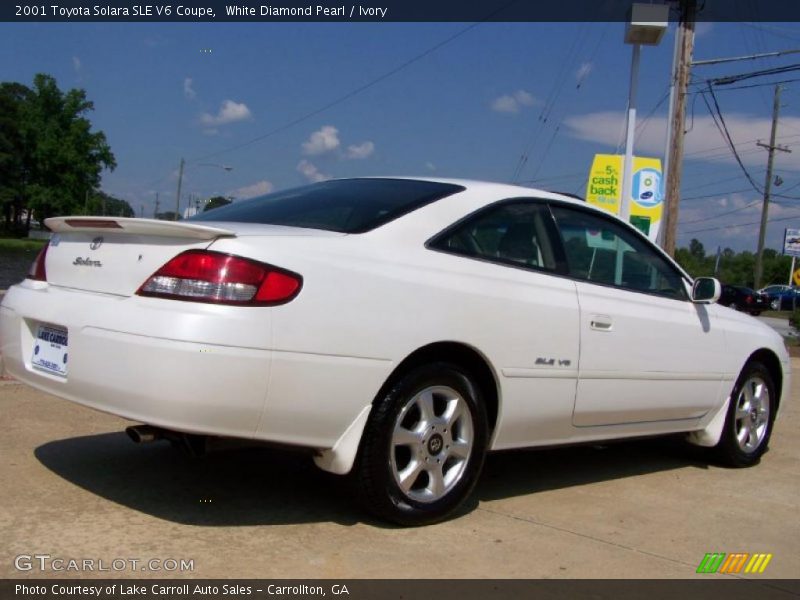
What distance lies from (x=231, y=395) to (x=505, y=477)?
7.36 ft

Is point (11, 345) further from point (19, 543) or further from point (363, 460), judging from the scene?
point (363, 460)

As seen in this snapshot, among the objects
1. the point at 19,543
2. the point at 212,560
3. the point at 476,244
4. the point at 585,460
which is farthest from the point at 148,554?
the point at 585,460

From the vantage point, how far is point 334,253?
132 inches

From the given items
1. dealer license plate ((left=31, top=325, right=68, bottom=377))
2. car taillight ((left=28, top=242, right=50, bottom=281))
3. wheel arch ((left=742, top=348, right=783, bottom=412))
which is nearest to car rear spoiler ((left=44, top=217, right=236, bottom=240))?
car taillight ((left=28, top=242, right=50, bottom=281))

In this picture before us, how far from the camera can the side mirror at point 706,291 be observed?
4992 mm

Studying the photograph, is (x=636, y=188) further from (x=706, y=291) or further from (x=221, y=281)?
(x=221, y=281)

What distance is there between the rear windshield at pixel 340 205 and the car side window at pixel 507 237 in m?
0.20

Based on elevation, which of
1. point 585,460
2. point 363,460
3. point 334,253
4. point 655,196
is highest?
point 655,196

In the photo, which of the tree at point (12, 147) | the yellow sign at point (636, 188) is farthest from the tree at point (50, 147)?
the yellow sign at point (636, 188)

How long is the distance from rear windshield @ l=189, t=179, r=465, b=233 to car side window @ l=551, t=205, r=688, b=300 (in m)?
0.78

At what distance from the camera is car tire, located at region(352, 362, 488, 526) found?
11.3 ft

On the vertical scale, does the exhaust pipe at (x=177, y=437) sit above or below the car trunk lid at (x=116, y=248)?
below

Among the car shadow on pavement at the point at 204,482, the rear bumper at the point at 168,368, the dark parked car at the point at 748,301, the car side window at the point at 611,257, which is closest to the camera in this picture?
the rear bumper at the point at 168,368

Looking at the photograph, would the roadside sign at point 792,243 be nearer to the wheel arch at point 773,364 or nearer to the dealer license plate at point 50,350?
the wheel arch at point 773,364
